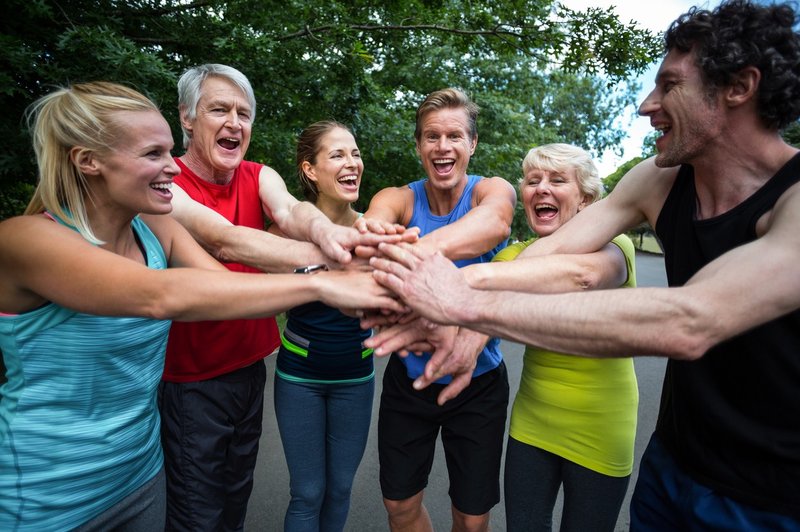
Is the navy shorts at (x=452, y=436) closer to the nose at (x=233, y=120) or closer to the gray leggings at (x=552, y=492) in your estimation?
the gray leggings at (x=552, y=492)

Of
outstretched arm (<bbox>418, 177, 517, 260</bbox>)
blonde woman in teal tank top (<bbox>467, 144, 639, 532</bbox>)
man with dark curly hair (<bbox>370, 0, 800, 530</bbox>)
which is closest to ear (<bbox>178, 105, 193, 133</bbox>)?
outstretched arm (<bbox>418, 177, 517, 260</bbox>)

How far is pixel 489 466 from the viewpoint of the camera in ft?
8.21

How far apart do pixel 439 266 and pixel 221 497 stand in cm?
161

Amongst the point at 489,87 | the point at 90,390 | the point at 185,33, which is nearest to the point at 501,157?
the point at 489,87

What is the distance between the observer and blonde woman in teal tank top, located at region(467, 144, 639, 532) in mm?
2182

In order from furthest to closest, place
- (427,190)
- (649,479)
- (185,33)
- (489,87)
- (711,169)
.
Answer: (489,87), (185,33), (427,190), (649,479), (711,169)

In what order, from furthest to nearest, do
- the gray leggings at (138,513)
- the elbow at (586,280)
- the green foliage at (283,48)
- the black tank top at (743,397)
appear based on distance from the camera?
the green foliage at (283,48), the elbow at (586,280), the gray leggings at (138,513), the black tank top at (743,397)

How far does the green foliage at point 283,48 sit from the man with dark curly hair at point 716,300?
3.39 m

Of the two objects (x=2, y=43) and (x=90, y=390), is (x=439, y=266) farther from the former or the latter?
(x=2, y=43)

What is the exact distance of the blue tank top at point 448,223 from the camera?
8.21 feet

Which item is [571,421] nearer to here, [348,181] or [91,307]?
[348,181]

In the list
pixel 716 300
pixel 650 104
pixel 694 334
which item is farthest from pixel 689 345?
pixel 650 104

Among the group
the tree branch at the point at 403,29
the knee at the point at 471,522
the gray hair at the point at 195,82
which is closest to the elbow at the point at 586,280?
the knee at the point at 471,522

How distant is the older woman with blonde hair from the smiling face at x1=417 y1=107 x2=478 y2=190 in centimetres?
105
